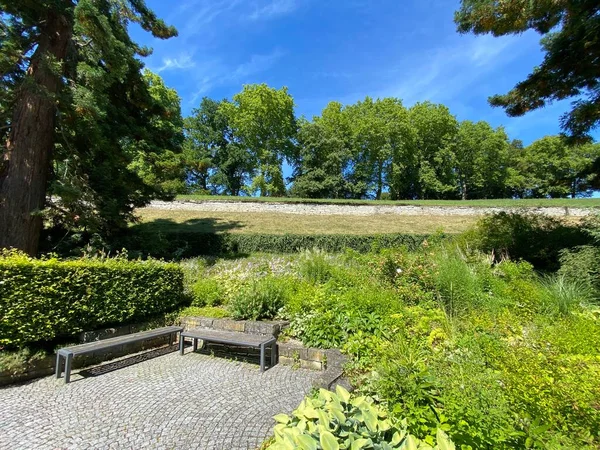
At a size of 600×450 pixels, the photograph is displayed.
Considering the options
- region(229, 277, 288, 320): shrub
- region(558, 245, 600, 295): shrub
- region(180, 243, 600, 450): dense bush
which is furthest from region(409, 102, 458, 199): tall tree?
region(229, 277, 288, 320): shrub

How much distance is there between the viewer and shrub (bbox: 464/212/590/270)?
24.7ft

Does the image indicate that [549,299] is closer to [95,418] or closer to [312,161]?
[95,418]

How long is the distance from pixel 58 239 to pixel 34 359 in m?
5.99

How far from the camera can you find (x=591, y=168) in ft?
23.4

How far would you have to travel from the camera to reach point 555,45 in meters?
6.12

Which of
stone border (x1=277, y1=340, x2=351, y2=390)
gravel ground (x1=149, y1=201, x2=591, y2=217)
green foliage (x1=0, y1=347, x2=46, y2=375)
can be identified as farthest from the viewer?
gravel ground (x1=149, y1=201, x2=591, y2=217)

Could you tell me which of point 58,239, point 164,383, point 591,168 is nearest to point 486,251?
point 591,168

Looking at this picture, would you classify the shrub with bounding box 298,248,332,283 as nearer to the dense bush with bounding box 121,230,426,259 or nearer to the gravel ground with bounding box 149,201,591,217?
the dense bush with bounding box 121,230,426,259

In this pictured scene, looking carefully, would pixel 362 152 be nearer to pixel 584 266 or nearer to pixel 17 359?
pixel 584 266

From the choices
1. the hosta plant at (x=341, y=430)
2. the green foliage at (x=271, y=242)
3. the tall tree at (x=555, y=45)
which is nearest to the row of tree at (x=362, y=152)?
the green foliage at (x=271, y=242)

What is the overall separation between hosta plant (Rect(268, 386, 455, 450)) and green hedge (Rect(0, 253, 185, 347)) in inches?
166

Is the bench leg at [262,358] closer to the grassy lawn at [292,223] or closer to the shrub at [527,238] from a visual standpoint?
the shrub at [527,238]

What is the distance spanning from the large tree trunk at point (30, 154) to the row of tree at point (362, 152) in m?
22.3

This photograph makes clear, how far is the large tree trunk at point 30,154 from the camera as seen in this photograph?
662 cm
